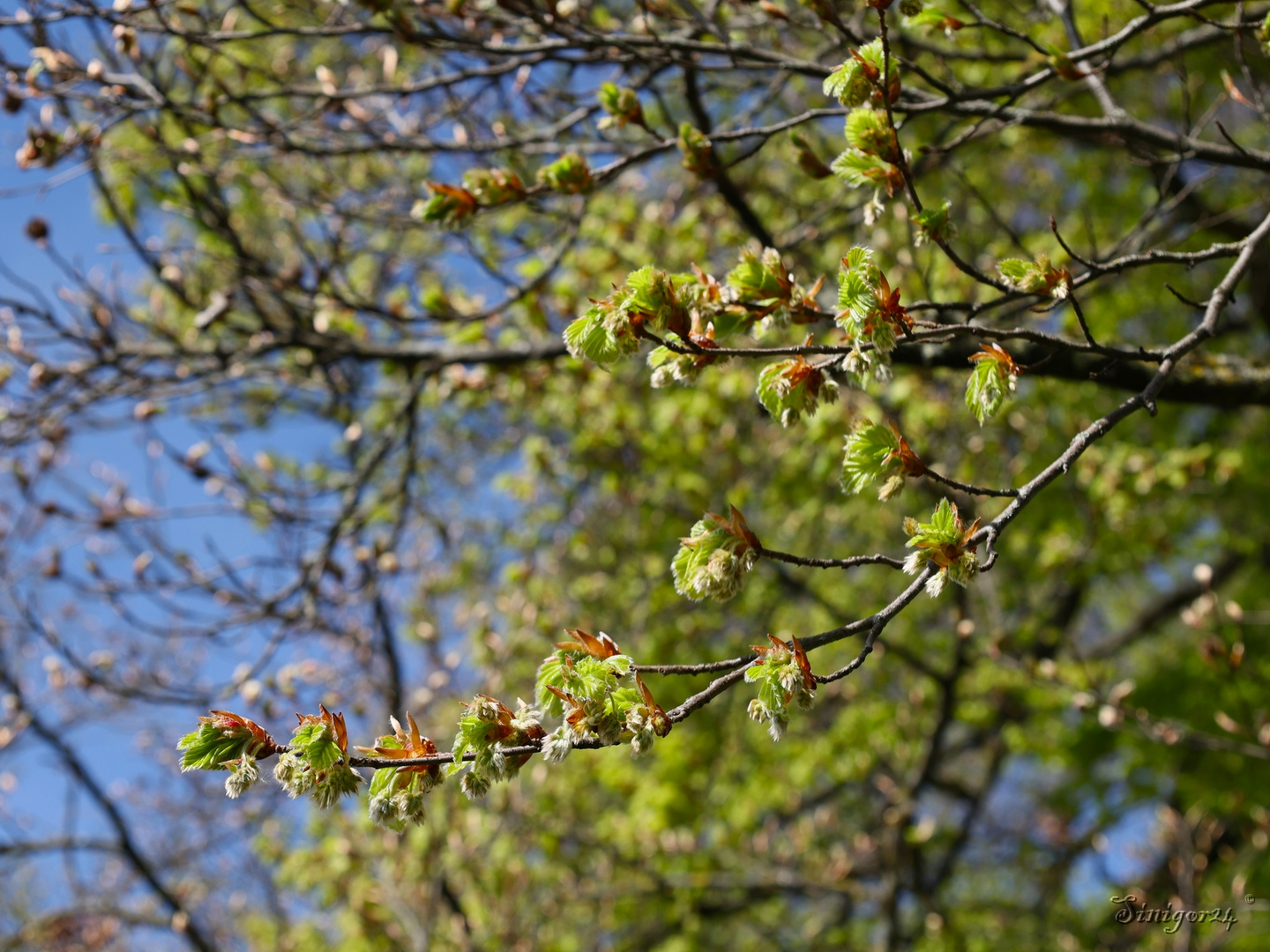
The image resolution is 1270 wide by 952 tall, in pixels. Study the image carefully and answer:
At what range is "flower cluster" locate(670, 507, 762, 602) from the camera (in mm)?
1474

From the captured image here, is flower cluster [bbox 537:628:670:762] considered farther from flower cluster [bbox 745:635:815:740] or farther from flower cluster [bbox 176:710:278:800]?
flower cluster [bbox 176:710:278:800]

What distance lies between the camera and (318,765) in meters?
1.33

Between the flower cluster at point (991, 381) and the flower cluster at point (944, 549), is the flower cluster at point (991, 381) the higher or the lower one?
the higher one

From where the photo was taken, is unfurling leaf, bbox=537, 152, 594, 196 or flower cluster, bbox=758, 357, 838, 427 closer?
flower cluster, bbox=758, 357, 838, 427

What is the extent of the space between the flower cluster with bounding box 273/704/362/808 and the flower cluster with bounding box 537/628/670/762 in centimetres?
30

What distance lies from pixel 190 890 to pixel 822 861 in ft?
16.9

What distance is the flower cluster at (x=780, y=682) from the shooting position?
139 centimetres

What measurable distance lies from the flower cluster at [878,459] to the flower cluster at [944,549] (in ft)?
0.42

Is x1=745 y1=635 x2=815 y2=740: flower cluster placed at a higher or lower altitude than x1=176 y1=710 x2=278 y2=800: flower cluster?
lower

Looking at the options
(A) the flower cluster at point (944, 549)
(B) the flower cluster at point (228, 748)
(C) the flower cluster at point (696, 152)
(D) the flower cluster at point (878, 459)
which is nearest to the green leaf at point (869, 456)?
(D) the flower cluster at point (878, 459)

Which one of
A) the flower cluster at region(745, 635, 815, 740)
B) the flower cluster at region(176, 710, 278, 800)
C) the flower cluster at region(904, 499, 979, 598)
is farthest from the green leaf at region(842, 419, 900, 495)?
the flower cluster at region(176, 710, 278, 800)

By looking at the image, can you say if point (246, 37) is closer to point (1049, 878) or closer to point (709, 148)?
point (709, 148)

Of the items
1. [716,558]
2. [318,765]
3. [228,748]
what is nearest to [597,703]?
[716,558]

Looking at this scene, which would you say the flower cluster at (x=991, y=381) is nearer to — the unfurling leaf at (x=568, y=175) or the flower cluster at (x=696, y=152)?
the flower cluster at (x=696, y=152)
